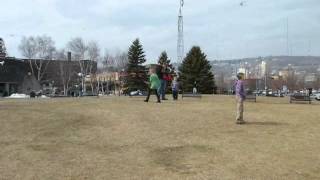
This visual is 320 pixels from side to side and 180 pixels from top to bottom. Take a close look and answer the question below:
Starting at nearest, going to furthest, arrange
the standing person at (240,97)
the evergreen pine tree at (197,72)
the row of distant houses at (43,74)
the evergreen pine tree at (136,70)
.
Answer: the standing person at (240,97) → the evergreen pine tree at (197,72) → the evergreen pine tree at (136,70) → the row of distant houses at (43,74)

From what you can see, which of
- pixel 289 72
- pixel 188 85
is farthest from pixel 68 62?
pixel 289 72

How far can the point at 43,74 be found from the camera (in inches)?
4884

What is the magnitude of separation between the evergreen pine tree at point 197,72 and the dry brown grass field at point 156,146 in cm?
6282

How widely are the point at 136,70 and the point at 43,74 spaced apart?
132 ft

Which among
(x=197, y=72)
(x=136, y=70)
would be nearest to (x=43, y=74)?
(x=136, y=70)

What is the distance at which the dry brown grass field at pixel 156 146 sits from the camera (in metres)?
11.9

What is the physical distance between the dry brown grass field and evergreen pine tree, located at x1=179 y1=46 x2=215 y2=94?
62.8 metres

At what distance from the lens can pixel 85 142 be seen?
49.8 ft

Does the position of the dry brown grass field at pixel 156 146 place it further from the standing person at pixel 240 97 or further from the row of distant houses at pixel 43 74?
the row of distant houses at pixel 43 74

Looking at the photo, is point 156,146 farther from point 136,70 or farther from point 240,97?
point 136,70

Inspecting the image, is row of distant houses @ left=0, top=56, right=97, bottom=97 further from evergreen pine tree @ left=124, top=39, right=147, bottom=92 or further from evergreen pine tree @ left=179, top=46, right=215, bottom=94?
evergreen pine tree @ left=179, top=46, right=215, bottom=94

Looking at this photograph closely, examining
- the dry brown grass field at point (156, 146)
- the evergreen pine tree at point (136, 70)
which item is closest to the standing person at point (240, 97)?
the dry brown grass field at point (156, 146)

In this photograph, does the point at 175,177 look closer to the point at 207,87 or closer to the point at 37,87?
the point at 207,87

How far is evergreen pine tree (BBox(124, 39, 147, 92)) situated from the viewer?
3514 inches
